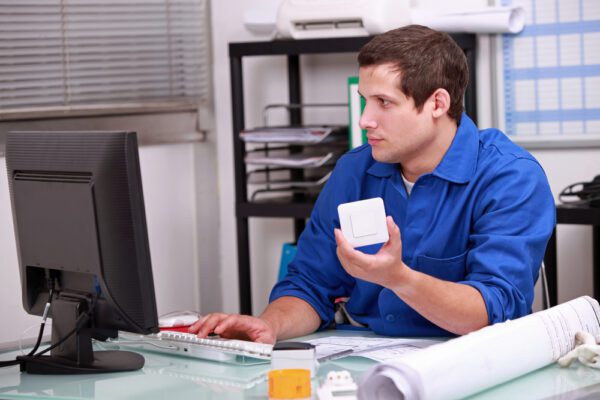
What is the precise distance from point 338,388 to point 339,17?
1591 mm

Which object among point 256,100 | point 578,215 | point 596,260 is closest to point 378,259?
point 578,215

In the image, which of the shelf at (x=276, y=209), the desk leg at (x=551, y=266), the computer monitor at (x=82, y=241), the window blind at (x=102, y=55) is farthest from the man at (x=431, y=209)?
the window blind at (x=102, y=55)

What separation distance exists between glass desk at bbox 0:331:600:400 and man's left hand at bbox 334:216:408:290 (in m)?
0.14

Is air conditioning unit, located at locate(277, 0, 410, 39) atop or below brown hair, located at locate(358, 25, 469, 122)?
atop

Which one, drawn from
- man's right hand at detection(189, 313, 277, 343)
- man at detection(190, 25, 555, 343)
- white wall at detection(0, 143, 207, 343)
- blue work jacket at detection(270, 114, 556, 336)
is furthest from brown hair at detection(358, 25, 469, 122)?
white wall at detection(0, 143, 207, 343)

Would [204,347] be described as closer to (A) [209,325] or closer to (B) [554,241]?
(A) [209,325]

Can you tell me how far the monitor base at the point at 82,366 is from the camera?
166 cm

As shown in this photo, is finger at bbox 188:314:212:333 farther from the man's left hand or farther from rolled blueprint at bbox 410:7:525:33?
rolled blueprint at bbox 410:7:525:33

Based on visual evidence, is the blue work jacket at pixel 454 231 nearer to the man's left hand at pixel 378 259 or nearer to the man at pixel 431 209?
the man at pixel 431 209

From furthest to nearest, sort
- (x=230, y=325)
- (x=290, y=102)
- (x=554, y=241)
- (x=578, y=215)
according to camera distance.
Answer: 1. (x=290, y=102)
2. (x=554, y=241)
3. (x=578, y=215)
4. (x=230, y=325)

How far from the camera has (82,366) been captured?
1.68m

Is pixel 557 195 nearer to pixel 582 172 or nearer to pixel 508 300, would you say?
pixel 582 172

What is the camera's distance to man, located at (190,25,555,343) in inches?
71.2

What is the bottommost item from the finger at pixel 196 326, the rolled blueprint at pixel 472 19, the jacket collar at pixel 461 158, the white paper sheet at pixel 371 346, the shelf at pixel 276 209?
the white paper sheet at pixel 371 346
